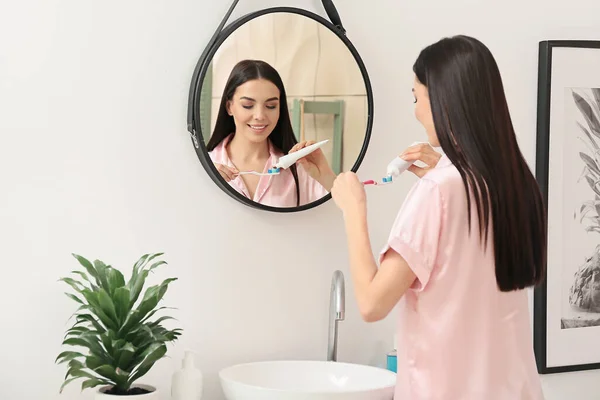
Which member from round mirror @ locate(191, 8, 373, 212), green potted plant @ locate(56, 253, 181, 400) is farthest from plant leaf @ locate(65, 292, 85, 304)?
round mirror @ locate(191, 8, 373, 212)

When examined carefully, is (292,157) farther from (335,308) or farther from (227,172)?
(335,308)

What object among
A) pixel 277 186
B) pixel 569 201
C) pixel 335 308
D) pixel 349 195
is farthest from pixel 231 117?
pixel 569 201

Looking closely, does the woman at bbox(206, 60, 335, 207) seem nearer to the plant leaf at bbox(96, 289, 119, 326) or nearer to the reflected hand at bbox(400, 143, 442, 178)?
the reflected hand at bbox(400, 143, 442, 178)

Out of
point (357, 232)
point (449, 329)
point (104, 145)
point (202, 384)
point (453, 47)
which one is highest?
point (453, 47)

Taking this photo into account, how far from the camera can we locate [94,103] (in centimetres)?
177

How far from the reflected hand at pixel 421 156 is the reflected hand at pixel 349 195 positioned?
0.31 meters

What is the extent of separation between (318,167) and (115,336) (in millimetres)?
638

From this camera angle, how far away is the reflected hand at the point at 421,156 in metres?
1.96

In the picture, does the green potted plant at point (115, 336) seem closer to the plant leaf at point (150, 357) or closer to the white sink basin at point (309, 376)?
the plant leaf at point (150, 357)

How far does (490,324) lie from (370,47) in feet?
2.73

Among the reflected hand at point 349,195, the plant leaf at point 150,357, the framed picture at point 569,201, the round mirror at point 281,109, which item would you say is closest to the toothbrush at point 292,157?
the round mirror at point 281,109

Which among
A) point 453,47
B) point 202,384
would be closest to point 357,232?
point 453,47

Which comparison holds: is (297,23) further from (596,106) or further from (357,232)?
(596,106)

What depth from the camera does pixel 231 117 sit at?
74.2 inches
